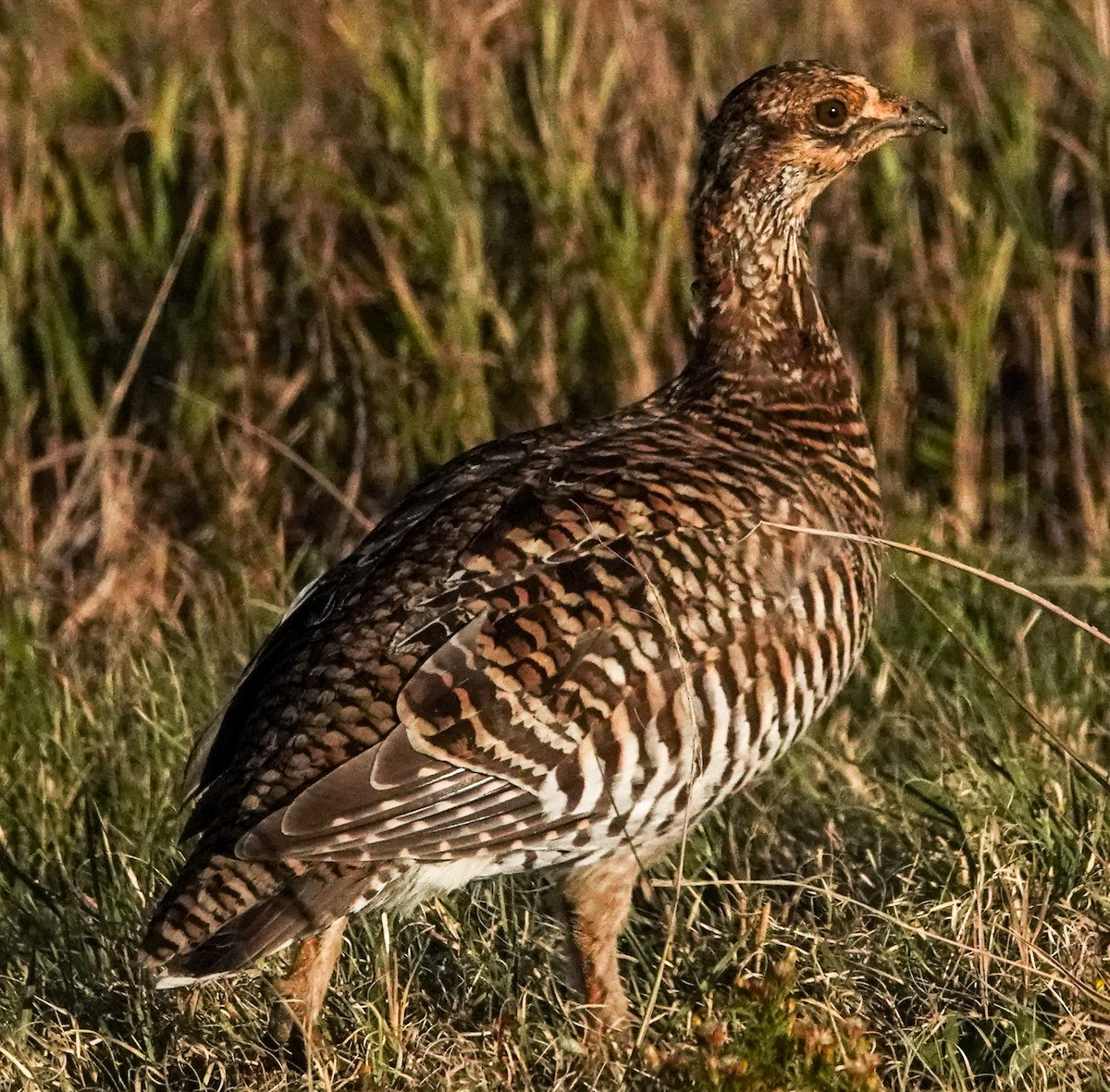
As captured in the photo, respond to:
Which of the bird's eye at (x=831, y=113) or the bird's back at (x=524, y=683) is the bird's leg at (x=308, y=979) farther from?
the bird's eye at (x=831, y=113)

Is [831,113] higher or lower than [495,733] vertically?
higher

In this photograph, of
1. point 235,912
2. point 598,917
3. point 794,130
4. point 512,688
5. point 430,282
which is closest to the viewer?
point 235,912

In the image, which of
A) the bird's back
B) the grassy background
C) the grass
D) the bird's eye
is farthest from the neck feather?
the grassy background

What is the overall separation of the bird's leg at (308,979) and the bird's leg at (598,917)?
458 mm

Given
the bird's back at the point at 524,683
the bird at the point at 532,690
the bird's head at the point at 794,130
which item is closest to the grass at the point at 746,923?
the bird at the point at 532,690

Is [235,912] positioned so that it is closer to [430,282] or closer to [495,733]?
[495,733]

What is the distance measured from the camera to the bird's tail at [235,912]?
358 cm

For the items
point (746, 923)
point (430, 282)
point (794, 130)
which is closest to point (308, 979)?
point (746, 923)

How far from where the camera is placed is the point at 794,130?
4531mm

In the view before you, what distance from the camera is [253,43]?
7.21 m

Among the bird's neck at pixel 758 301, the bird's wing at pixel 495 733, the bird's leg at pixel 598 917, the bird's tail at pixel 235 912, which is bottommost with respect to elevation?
the bird's leg at pixel 598 917

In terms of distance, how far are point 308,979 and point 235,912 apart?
266 mm

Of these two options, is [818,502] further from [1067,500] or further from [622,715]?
[1067,500]

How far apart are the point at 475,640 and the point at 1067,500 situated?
3.43 meters
